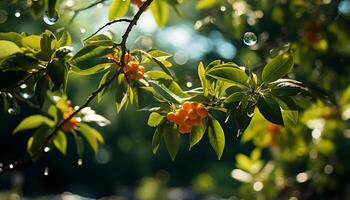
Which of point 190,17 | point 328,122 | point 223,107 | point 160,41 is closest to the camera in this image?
point 223,107

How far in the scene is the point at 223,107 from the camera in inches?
45.9

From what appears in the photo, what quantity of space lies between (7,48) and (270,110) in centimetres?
53

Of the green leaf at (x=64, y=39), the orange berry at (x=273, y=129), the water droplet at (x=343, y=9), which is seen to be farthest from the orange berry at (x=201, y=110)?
the orange berry at (x=273, y=129)

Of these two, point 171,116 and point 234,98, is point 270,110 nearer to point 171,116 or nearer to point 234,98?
point 234,98

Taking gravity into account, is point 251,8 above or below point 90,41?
below

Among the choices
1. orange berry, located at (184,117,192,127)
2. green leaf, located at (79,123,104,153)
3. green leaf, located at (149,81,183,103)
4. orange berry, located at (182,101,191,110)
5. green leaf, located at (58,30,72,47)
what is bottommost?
green leaf, located at (79,123,104,153)

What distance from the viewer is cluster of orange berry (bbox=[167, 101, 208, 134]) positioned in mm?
1179

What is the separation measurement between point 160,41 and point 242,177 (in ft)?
17.3

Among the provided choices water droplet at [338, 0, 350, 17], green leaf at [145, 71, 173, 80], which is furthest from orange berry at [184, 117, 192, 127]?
water droplet at [338, 0, 350, 17]

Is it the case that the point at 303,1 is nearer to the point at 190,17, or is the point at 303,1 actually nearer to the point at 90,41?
the point at 90,41

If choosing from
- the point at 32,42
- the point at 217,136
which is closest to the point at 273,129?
the point at 217,136

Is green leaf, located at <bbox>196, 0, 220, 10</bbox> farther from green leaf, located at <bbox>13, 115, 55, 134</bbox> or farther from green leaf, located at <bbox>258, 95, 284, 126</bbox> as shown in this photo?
green leaf, located at <bbox>258, 95, 284, 126</bbox>

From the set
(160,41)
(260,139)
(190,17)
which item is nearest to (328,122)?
(260,139)

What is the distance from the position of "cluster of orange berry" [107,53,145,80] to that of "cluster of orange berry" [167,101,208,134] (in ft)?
0.38
